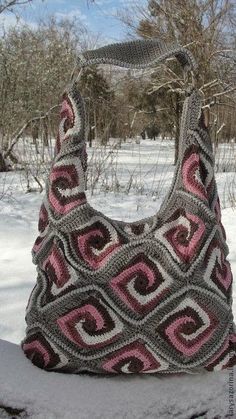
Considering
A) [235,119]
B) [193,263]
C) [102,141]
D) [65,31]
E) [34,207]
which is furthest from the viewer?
[65,31]

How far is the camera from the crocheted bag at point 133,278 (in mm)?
515

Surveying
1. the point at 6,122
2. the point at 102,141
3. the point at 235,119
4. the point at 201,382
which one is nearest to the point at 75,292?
the point at 201,382

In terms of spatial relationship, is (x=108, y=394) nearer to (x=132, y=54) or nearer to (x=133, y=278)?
(x=133, y=278)

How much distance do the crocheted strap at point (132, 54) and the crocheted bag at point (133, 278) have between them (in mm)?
45

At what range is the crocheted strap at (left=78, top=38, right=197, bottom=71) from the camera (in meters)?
0.56

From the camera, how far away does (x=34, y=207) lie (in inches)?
139

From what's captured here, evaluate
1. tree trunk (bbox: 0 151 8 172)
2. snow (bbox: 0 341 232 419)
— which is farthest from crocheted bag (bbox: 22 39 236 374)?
tree trunk (bbox: 0 151 8 172)

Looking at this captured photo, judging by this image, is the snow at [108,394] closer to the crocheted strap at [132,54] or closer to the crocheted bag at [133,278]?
the crocheted bag at [133,278]

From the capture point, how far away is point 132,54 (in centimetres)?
57

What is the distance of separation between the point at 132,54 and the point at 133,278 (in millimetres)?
269

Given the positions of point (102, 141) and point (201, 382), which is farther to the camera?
point (102, 141)

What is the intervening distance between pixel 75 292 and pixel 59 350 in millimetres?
74

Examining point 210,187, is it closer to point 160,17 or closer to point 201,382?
point 201,382

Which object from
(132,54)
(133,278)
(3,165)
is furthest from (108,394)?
(3,165)
